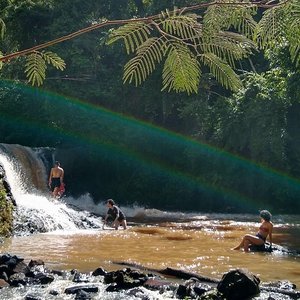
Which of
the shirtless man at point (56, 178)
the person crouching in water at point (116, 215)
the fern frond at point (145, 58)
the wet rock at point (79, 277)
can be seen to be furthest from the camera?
the shirtless man at point (56, 178)

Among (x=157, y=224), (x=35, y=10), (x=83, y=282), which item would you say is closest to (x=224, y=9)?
(x=83, y=282)

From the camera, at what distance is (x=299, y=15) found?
6.89 feet

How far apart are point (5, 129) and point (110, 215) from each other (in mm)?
13403

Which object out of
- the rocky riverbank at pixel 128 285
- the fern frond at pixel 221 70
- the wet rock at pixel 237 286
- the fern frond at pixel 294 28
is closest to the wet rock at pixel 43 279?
the rocky riverbank at pixel 128 285

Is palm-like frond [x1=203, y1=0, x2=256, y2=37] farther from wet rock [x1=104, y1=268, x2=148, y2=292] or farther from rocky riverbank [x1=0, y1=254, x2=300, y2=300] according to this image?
wet rock [x1=104, y1=268, x2=148, y2=292]

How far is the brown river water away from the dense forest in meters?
5.41

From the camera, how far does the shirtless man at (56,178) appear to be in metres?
19.0

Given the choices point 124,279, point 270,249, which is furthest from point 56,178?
point 124,279

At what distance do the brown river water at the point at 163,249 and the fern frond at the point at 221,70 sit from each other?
7440mm

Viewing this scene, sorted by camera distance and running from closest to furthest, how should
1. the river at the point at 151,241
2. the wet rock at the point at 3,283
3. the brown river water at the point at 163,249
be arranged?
1. the wet rock at the point at 3,283
2. the brown river water at the point at 163,249
3. the river at the point at 151,241

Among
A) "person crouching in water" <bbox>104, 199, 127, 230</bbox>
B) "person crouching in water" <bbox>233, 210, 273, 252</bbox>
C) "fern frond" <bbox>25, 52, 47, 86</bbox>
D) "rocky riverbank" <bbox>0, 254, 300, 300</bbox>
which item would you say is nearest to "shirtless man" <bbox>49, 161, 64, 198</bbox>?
"person crouching in water" <bbox>104, 199, 127, 230</bbox>

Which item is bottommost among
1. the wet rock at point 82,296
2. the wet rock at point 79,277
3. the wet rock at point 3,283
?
the wet rock at point 3,283

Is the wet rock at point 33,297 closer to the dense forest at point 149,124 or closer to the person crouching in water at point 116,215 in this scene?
the person crouching in water at point 116,215

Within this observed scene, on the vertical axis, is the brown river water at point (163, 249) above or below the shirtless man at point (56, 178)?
below
